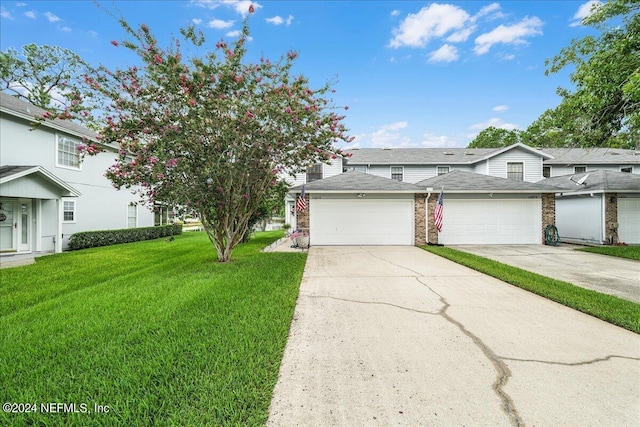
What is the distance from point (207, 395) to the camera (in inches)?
84.8

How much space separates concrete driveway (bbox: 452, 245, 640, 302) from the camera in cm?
550

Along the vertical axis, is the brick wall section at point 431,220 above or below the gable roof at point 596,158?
below

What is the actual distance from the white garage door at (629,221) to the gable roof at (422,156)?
20.1 feet

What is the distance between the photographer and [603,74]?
27.1ft

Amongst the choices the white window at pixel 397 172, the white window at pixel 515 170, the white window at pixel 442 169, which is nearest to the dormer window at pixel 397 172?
the white window at pixel 397 172

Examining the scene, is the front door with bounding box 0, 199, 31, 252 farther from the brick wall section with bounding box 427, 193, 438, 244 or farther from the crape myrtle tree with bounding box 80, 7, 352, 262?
the brick wall section with bounding box 427, 193, 438, 244


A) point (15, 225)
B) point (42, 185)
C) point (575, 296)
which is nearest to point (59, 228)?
point (15, 225)

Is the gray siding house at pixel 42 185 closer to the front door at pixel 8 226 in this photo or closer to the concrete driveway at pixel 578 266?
the front door at pixel 8 226

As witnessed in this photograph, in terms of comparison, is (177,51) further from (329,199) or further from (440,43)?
(440,43)

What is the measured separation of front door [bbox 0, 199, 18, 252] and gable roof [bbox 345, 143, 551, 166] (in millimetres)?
16026

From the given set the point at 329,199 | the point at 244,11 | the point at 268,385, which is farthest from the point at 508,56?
the point at 268,385

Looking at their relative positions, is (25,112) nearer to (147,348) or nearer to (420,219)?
(147,348)

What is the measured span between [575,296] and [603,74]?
7704 millimetres

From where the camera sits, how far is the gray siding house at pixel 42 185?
31.9 feet
